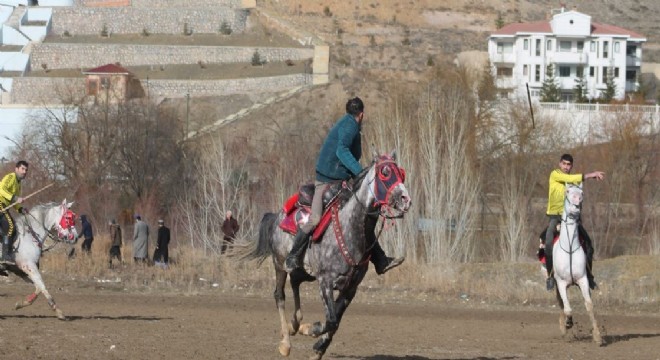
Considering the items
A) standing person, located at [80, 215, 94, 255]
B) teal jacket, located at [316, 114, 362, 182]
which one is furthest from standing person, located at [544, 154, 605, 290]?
standing person, located at [80, 215, 94, 255]

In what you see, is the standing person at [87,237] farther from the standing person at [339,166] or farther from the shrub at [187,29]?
the shrub at [187,29]

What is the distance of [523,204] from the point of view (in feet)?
177

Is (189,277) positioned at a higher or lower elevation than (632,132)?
lower

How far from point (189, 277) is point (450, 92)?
79.2 feet

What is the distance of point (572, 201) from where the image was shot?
77.4 feet

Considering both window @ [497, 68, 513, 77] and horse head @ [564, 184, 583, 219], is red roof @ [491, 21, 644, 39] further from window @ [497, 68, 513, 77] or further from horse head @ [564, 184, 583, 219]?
horse head @ [564, 184, 583, 219]

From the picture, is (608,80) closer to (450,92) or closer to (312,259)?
(450,92)

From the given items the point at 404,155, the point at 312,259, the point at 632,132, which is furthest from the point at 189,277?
the point at 632,132

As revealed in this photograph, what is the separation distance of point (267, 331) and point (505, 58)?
341ft

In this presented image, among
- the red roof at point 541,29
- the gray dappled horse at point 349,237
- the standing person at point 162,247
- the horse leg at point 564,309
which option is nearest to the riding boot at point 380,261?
the gray dappled horse at point 349,237

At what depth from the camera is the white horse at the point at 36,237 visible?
81.5 feet


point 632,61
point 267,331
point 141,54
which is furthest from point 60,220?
point 632,61

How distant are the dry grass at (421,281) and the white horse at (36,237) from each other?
349 inches

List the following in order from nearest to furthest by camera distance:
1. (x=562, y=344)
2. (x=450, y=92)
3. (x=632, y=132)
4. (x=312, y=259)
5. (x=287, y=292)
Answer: (x=312, y=259), (x=562, y=344), (x=287, y=292), (x=450, y=92), (x=632, y=132)
